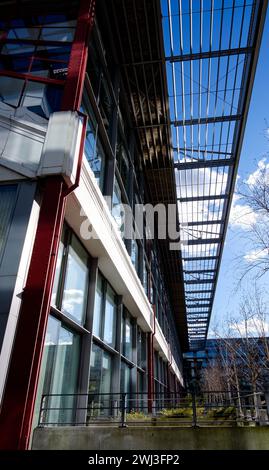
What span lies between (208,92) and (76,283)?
12.4 m

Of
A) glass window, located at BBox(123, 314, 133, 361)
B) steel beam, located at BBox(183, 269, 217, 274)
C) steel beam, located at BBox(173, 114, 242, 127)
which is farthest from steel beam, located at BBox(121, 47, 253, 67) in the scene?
steel beam, located at BBox(183, 269, 217, 274)

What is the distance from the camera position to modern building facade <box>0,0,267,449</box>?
668 centimetres

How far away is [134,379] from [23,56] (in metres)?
15.1

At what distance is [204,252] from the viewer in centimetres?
3284

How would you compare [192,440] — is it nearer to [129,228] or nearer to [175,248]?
[129,228]

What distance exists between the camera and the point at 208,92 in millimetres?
17000

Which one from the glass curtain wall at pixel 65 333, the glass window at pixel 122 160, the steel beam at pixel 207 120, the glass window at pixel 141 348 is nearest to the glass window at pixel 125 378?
the glass window at pixel 141 348

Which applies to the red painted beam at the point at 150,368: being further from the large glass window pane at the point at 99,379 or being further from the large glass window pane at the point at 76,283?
the large glass window pane at the point at 76,283

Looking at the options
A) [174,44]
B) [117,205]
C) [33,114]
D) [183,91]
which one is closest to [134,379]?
[117,205]

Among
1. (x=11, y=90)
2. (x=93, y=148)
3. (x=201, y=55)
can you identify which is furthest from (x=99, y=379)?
(x=201, y=55)

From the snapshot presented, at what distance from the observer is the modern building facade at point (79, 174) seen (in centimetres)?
668

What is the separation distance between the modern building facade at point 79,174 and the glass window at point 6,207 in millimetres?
32

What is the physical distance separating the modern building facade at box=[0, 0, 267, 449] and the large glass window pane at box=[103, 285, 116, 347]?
7 cm

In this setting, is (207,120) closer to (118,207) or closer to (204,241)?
(118,207)
